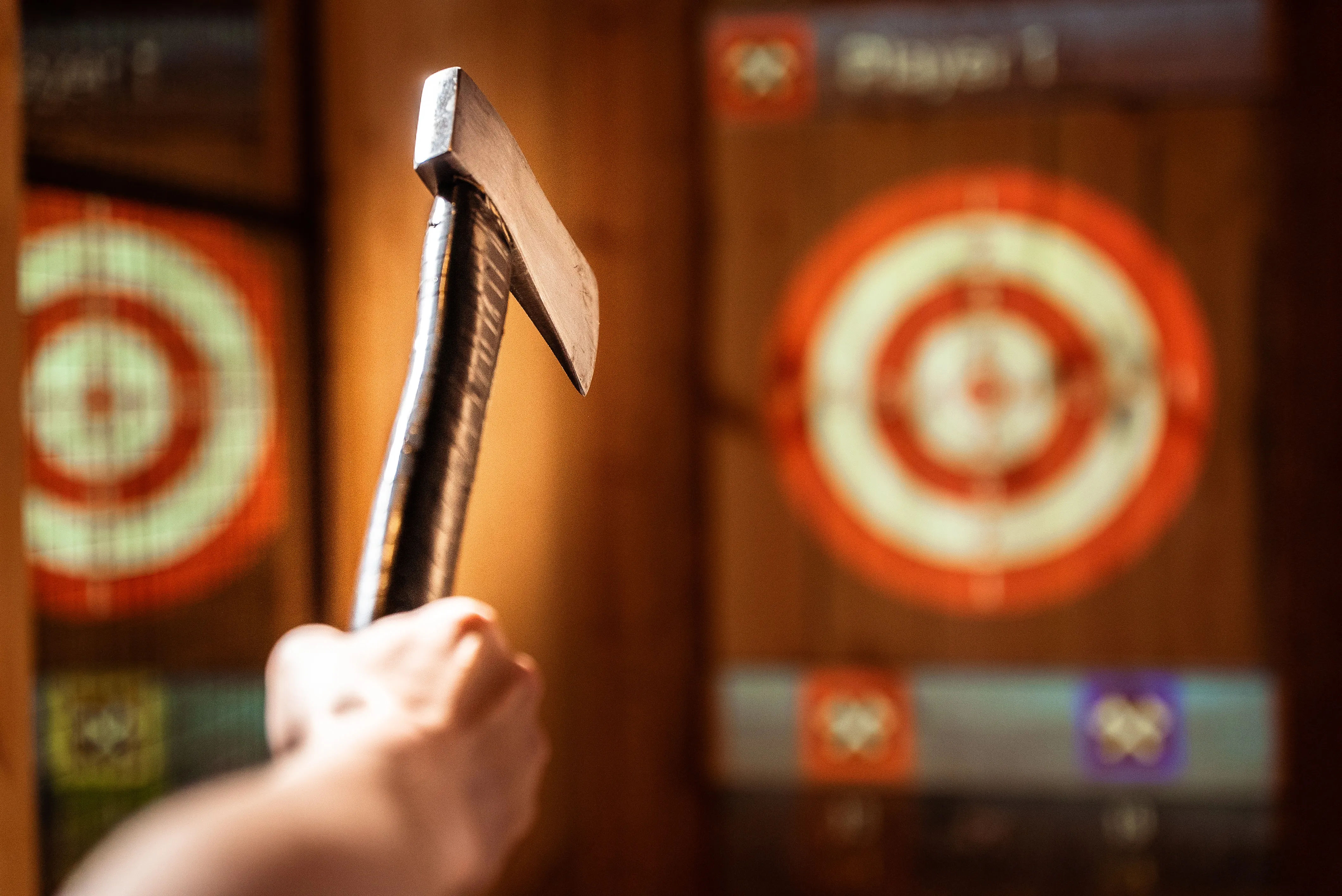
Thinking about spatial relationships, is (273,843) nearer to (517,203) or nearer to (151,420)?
(517,203)

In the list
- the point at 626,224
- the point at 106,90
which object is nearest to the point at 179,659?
the point at 106,90

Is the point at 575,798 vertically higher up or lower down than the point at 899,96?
lower down

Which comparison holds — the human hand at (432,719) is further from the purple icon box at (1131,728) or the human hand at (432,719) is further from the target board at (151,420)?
the purple icon box at (1131,728)

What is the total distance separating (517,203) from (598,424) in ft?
3.58

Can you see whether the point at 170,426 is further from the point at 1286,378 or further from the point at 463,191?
the point at 1286,378

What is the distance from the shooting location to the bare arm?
0.16 metres

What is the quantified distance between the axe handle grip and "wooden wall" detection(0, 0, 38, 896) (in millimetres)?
374

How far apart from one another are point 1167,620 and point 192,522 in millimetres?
1367

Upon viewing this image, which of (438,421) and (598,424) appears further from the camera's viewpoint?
(598,424)

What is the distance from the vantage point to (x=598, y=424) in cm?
138

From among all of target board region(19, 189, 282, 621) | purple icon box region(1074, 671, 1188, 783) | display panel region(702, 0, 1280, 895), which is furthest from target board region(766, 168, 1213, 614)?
target board region(19, 189, 282, 621)

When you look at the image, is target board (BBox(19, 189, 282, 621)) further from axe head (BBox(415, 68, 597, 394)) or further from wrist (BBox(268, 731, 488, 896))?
wrist (BBox(268, 731, 488, 896))

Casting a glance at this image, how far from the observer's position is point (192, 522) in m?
1.22

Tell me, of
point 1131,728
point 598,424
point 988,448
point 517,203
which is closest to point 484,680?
point 517,203
